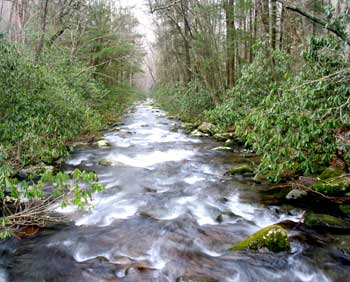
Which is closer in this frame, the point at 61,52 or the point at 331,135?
the point at 331,135

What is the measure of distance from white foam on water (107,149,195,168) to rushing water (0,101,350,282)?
1.51 metres

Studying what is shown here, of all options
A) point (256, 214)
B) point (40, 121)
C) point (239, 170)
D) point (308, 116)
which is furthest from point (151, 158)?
point (308, 116)

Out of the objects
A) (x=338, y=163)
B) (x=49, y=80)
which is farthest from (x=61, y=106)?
(x=338, y=163)

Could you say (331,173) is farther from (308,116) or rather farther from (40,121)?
(40,121)

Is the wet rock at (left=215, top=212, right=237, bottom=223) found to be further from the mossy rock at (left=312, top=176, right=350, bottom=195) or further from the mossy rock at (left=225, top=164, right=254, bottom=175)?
the mossy rock at (left=225, top=164, right=254, bottom=175)

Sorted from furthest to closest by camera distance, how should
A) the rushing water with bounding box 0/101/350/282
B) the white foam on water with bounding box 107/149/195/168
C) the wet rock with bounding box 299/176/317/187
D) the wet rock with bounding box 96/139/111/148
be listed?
1. the wet rock with bounding box 96/139/111/148
2. the white foam on water with bounding box 107/149/195/168
3. the wet rock with bounding box 299/176/317/187
4. the rushing water with bounding box 0/101/350/282

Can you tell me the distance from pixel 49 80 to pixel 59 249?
4467 millimetres

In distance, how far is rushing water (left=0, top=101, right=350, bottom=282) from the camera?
4.49 meters

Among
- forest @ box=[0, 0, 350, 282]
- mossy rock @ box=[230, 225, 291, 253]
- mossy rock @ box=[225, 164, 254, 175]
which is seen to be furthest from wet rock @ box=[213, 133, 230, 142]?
mossy rock @ box=[230, 225, 291, 253]

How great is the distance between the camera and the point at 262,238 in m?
4.96

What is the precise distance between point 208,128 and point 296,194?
9.09m

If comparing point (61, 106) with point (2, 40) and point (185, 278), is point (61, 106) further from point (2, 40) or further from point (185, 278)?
point (185, 278)

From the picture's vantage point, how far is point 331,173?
277 inches

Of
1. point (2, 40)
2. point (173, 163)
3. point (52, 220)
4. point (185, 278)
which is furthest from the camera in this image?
point (173, 163)
